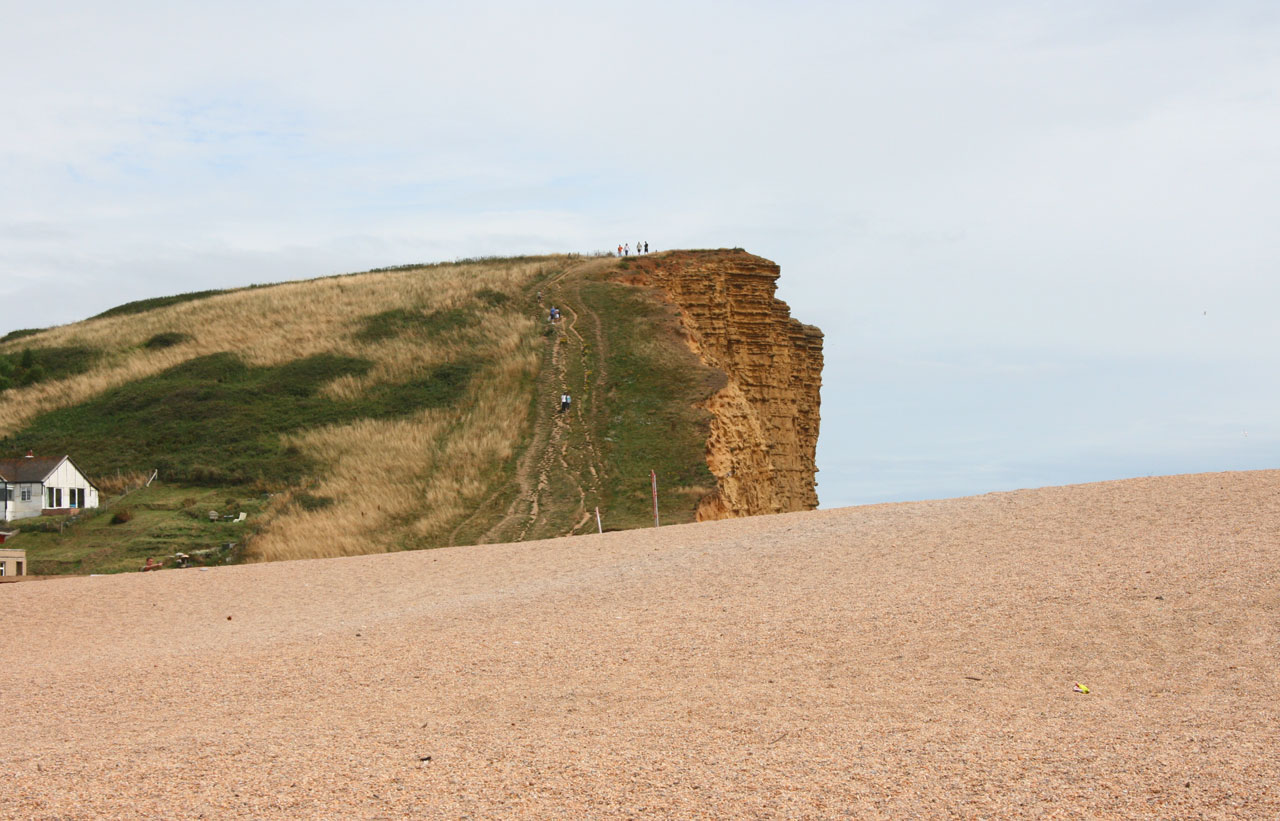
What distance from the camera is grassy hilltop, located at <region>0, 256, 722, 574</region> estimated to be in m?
24.9

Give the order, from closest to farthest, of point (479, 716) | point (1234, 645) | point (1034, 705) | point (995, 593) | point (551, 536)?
point (1034, 705) < point (479, 716) < point (1234, 645) < point (995, 593) < point (551, 536)

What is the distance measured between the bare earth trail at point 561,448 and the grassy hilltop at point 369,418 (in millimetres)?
81

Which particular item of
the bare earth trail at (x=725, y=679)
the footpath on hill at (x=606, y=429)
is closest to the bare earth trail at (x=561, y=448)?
the footpath on hill at (x=606, y=429)

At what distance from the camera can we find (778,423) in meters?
38.1

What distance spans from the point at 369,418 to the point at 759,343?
14.3m

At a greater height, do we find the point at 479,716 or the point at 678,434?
the point at 678,434

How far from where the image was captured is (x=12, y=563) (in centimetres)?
2206

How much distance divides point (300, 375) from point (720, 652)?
30415mm

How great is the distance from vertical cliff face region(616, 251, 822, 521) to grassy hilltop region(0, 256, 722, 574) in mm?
1738

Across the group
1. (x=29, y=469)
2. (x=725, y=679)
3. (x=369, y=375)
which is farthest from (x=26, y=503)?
(x=725, y=679)

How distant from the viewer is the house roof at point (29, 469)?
28.0 meters

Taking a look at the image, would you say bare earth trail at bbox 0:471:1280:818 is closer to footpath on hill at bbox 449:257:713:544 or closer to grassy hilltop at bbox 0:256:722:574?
footpath on hill at bbox 449:257:713:544

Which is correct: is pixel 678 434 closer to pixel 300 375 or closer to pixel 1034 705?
pixel 300 375

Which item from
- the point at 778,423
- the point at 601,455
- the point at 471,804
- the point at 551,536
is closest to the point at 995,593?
the point at 471,804
